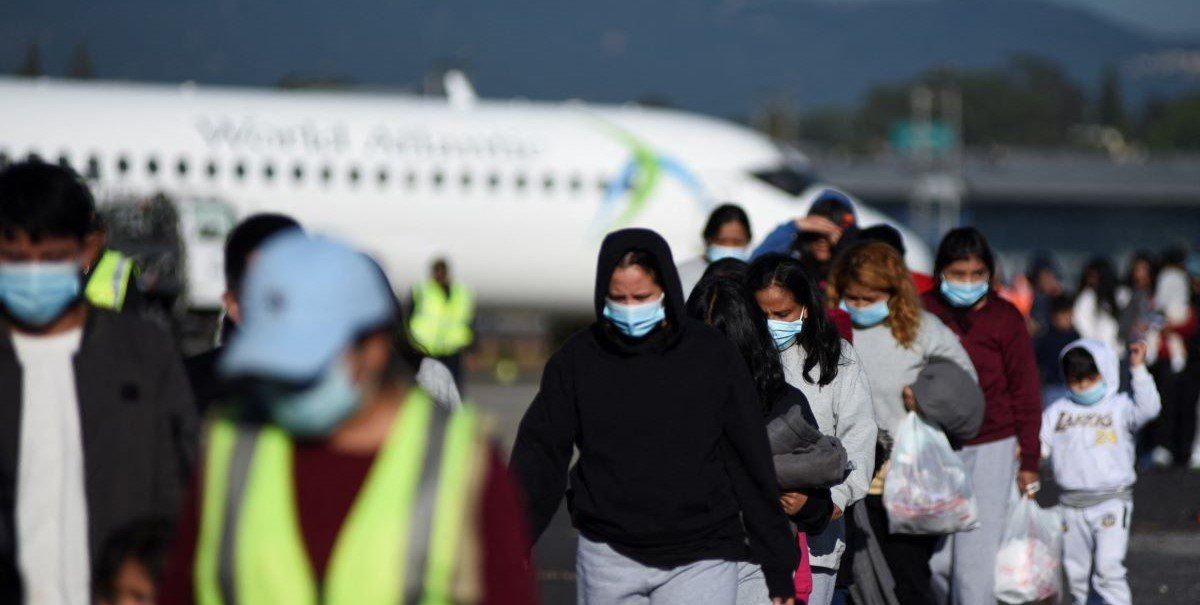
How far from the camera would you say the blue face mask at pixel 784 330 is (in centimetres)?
579

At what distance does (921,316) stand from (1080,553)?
6.34 ft

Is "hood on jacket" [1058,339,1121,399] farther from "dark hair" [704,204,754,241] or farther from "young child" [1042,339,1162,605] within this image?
"dark hair" [704,204,754,241]

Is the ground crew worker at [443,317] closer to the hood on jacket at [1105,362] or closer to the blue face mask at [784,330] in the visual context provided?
the hood on jacket at [1105,362]

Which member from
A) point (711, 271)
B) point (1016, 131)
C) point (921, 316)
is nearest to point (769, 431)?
point (711, 271)

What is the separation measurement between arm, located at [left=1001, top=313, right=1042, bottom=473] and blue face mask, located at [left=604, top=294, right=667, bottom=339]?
2848mm

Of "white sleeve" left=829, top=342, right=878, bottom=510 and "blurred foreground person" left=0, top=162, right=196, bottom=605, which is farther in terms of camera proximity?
"white sleeve" left=829, top=342, right=878, bottom=510

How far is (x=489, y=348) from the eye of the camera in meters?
27.6

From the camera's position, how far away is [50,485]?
11.8ft

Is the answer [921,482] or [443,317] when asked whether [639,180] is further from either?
[921,482]

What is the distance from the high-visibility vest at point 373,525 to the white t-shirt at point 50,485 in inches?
39.4

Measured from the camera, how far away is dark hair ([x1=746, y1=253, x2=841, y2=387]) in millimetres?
5758

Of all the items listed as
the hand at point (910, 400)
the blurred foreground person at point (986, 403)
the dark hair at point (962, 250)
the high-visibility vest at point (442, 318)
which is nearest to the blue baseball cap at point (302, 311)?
the hand at point (910, 400)

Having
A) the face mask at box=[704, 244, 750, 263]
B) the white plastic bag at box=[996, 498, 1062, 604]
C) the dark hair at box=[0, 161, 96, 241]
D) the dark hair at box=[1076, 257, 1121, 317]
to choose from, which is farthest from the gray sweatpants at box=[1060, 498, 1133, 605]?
the dark hair at box=[1076, 257, 1121, 317]

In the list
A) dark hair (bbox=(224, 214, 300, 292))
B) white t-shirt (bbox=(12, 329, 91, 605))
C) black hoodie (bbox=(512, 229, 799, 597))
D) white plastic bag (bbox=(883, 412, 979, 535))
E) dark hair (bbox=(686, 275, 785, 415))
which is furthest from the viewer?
white plastic bag (bbox=(883, 412, 979, 535))
